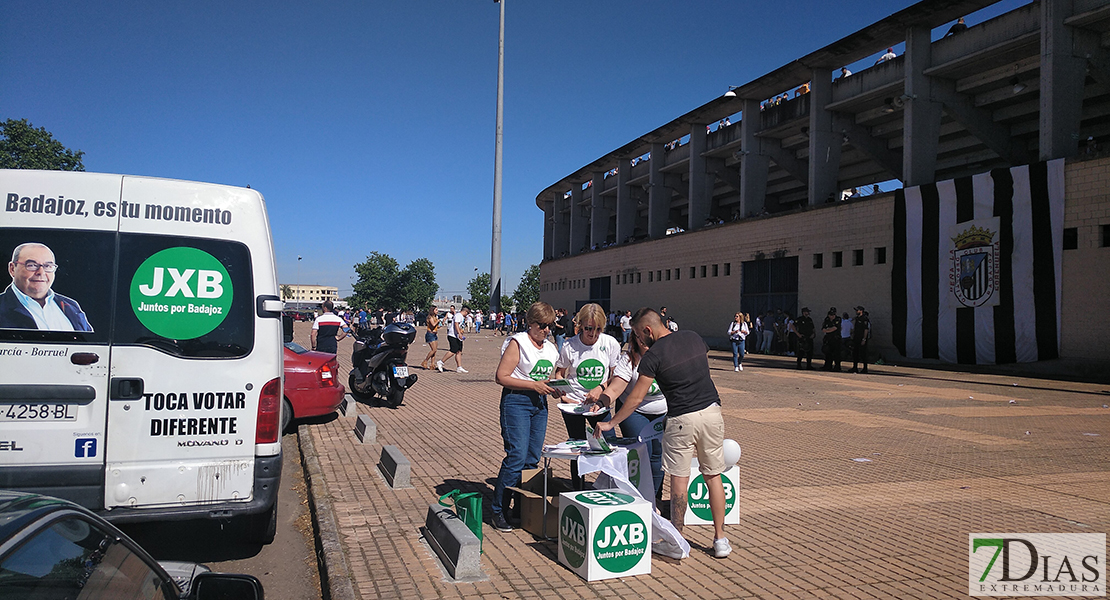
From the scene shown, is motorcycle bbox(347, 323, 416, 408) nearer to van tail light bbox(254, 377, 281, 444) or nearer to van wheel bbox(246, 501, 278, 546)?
van wheel bbox(246, 501, 278, 546)

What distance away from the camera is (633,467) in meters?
5.27

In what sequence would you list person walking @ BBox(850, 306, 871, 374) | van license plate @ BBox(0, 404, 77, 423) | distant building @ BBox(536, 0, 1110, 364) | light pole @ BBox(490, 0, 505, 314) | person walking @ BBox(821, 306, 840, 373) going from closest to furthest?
van license plate @ BBox(0, 404, 77, 423), distant building @ BBox(536, 0, 1110, 364), person walking @ BBox(850, 306, 871, 374), person walking @ BBox(821, 306, 840, 373), light pole @ BBox(490, 0, 505, 314)

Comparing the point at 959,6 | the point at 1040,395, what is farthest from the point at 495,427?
the point at 959,6

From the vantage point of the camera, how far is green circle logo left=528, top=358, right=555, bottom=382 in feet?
17.5

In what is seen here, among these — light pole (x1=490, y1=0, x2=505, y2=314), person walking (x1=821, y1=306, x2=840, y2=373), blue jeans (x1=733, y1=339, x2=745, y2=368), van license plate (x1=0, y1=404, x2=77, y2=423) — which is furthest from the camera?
light pole (x1=490, y1=0, x2=505, y2=314)

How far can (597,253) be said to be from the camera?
49.5 m

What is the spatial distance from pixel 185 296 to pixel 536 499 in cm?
277

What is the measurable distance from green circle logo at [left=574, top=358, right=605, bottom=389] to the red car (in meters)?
5.17

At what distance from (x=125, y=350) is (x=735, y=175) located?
1433 inches

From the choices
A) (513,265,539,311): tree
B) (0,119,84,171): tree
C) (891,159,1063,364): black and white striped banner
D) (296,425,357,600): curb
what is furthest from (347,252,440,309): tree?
(296,425,357,600): curb

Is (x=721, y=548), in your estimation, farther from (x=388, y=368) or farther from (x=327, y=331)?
(x=327, y=331)

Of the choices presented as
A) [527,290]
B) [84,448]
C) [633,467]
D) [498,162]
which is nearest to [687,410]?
[633,467]

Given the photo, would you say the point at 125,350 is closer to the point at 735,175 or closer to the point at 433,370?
the point at 433,370

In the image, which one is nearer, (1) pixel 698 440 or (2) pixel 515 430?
(1) pixel 698 440
